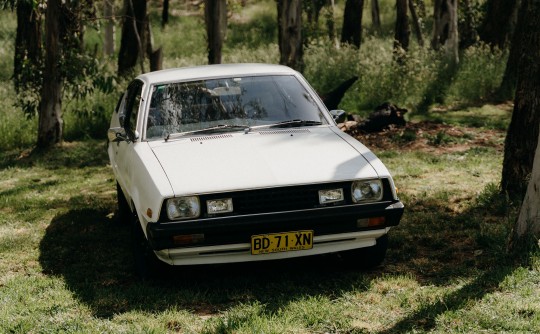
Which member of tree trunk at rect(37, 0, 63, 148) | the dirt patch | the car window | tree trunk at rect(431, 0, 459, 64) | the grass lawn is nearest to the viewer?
the grass lawn

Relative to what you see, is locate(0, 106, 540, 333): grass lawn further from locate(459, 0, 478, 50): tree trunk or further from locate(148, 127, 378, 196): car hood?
locate(459, 0, 478, 50): tree trunk

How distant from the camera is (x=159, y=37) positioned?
121 feet

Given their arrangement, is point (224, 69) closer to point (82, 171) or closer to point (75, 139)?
point (82, 171)

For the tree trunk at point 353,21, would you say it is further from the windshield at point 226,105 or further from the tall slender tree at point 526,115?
the windshield at point 226,105

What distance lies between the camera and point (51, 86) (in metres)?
13.3

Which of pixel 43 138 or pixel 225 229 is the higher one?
pixel 225 229

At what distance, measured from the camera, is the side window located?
7.25 metres

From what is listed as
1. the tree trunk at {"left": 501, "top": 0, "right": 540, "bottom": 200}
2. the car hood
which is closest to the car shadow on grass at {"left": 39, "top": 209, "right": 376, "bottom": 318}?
the car hood

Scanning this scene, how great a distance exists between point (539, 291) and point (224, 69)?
3.49 m

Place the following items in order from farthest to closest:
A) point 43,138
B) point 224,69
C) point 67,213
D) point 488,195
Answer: point 43,138 → point 67,213 → point 488,195 → point 224,69

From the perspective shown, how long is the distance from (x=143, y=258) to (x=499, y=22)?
51.5ft

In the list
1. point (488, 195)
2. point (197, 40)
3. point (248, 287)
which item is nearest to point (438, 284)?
point (248, 287)

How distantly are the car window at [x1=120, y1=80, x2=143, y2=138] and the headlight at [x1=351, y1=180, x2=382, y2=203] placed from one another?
6.93 feet

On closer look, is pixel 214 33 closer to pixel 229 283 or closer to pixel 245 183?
pixel 229 283
